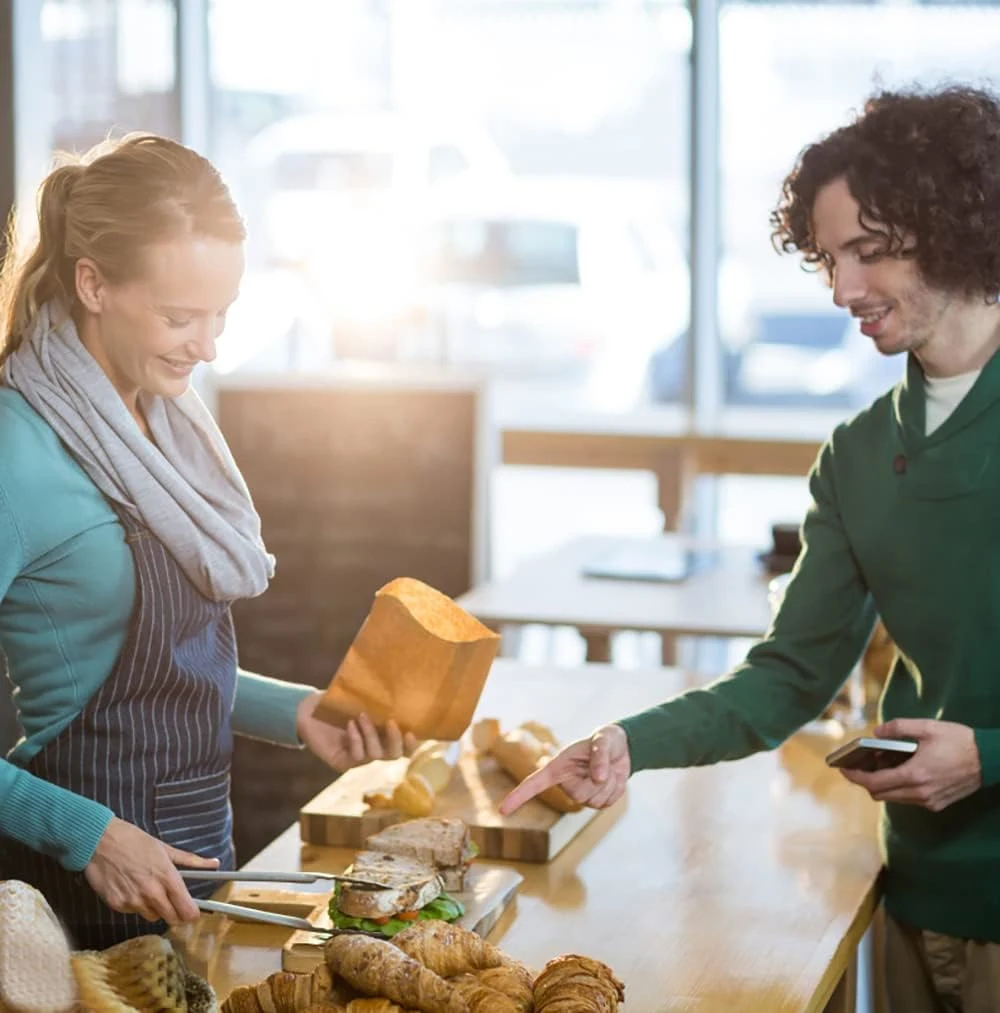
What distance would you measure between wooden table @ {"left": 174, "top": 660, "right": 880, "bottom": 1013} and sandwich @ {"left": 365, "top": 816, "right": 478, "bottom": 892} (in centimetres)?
6

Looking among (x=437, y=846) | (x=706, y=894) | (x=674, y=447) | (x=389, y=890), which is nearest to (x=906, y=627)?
(x=706, y=894)

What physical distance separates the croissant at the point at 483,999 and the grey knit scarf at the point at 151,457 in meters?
0.57

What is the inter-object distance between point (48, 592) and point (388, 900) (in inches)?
17.3

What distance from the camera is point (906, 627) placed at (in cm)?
177

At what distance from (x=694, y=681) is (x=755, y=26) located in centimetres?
285

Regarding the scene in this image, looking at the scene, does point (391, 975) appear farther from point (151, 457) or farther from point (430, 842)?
point (151, 457)

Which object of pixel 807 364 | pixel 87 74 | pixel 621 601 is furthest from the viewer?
pixel 807 364

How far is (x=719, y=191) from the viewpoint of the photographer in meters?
4.93

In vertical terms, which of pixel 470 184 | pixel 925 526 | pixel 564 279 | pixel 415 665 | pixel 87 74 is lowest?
pixel 415 665

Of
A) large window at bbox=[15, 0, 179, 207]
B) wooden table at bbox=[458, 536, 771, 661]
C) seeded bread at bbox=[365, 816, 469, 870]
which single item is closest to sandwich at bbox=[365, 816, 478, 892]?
seeded bread at bbox=[365, 816, 469, 870]

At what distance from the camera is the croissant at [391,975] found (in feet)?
3.90

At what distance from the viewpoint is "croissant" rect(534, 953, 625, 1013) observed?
1.19 metres

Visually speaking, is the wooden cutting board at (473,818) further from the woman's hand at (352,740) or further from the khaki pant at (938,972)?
the khaki pant at (938,972)

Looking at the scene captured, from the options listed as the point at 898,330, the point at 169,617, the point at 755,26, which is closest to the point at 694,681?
the point at 898,330
